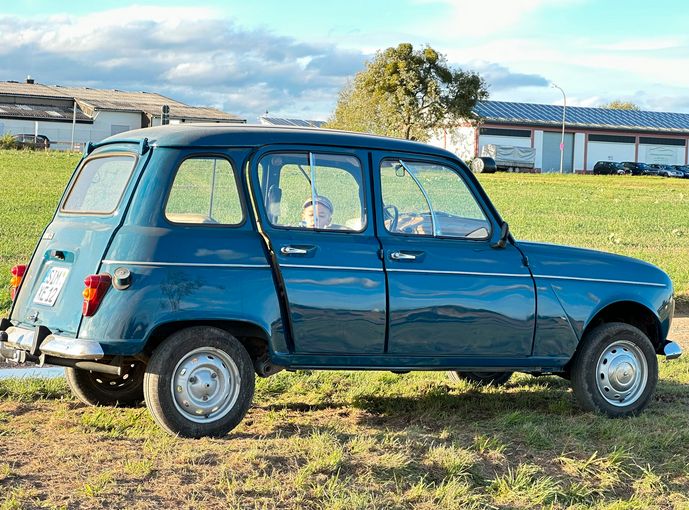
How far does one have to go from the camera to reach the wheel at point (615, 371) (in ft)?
24.8

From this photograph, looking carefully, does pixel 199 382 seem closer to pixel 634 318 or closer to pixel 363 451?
pixel 363 451

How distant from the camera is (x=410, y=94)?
7525cm

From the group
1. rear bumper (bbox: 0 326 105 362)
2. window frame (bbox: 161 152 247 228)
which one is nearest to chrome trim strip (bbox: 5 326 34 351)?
rear bumper (bbox: 0 326 105 362)

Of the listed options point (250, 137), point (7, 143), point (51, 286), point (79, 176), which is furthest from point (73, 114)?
point (250, 137)

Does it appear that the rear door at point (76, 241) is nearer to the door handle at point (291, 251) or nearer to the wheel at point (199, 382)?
the wheel at point (199, 382)

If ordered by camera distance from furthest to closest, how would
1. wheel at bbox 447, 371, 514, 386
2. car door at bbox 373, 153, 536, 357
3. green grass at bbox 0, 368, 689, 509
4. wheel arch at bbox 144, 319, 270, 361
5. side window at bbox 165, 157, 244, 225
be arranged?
wheel at bbox 447, 371, 514, 386, car door at bbox 373, 153, 536, 357, side window at bbox 165, 157, 244, 225, wheel arch at bbox 144, 319, 270, 361, green grass at bbox 0, 368, 689, 509

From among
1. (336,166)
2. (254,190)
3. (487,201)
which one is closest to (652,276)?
(487,201)

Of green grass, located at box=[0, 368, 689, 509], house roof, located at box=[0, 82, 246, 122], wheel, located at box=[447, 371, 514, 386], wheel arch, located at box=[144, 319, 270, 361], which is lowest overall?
green grass, located at box=[0, 368, 689, 509]

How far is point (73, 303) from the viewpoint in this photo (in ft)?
20.9

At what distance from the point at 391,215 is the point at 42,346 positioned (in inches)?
91.5

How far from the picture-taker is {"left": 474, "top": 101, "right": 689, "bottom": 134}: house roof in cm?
9312

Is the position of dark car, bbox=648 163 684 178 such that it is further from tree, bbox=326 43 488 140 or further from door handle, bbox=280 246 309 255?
door handle, bbox=280 246 309 255

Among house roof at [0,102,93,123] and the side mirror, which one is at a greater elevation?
house roof at [0,102,93,123]

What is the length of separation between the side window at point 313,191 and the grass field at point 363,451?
131cm
